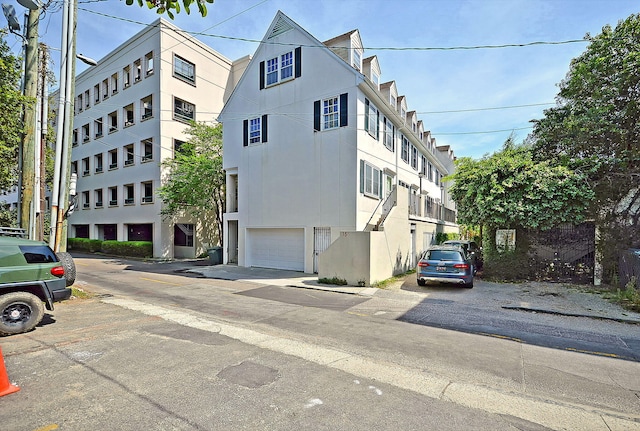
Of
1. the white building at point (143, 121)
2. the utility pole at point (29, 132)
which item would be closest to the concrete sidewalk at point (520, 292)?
the utility pole at point (29, 132)

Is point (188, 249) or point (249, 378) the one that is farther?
point (188, 249)

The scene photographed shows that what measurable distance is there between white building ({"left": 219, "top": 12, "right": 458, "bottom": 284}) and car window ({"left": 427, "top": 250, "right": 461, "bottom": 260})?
6.51 feet

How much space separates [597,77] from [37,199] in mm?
20033

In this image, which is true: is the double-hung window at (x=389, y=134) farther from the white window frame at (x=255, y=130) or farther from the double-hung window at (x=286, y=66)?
the white window frame at (x=255, y=130)

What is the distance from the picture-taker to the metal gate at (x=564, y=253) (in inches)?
472

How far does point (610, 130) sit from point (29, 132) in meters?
19.3

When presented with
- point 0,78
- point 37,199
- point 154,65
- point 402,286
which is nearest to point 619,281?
point 402,286

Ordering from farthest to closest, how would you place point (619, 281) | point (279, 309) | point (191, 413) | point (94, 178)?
point (94, 178)
point (619, 281)
point (279, 309)
point (191, 413)

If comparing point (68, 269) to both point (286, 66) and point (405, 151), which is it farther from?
point (405, 151)

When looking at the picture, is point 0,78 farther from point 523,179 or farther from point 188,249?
point 523,179

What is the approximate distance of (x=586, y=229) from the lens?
12.0m

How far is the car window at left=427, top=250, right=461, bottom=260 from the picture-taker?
11.5 m

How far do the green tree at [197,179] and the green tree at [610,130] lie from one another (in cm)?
1810

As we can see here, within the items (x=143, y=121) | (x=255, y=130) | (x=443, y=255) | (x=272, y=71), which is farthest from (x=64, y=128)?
(x=143, y=121)
